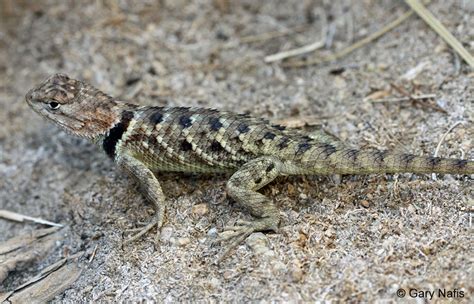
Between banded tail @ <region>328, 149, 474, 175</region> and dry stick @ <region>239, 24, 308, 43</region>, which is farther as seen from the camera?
dry stick @ <region>239, 24, 308, 43</region>

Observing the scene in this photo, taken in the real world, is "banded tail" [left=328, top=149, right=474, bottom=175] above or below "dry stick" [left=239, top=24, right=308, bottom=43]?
below

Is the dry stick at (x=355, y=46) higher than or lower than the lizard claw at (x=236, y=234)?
higher

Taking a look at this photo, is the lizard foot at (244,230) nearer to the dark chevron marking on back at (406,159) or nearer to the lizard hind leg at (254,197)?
the lizard hind leg at (254,197)

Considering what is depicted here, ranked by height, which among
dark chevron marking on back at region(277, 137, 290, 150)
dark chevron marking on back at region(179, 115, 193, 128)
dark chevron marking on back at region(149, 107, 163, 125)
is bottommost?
dark chevron marking on back at region(277, 137, 290, 150)

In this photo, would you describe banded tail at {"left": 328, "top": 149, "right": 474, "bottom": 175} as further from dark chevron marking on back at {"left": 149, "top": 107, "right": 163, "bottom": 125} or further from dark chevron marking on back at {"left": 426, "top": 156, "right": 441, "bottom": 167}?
dark chevron marking on back at {"left": 149, "top": 107, "right": 163, "bottom": 125}

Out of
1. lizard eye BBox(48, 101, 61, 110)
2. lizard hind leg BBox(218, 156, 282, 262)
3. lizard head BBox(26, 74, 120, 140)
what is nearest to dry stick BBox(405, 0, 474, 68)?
lizard hind leg BBox(218, 156, 282, 262)

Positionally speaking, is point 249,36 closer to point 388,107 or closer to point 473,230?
point 388,107

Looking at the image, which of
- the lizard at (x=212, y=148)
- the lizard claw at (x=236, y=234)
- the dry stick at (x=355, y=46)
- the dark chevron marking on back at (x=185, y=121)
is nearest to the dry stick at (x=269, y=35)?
the dry stick at (x=355, y=46)

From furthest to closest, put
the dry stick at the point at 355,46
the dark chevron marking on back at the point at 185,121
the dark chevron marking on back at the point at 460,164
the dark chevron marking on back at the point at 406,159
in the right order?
the dry stick at the point at 355,46 < the dark chevron marking on back at the point at 185,121 < the dark chevron marking on back at the point at 406,159 < the dark chevron marking on back at the point at 460,164
